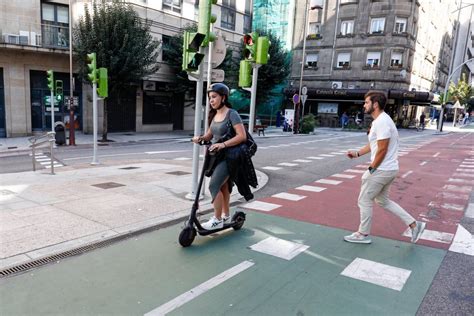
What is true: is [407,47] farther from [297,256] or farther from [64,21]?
[297,256]

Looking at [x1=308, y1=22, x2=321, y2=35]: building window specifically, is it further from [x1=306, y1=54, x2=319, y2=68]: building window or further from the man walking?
the man walking

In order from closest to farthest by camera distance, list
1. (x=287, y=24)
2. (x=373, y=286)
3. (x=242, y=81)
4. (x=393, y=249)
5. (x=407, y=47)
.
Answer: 1. (x=373, y=286)
2. (x=393, y=249)
3. (x=242, y=81)
4. (x=407, y=47)
5. (x=287, y=24)

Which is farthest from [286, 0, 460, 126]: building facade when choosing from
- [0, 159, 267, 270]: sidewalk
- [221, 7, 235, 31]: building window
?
[0, 159, 267, 270]: sidewalk

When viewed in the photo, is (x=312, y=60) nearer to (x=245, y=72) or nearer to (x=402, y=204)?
(x=245, y=72)

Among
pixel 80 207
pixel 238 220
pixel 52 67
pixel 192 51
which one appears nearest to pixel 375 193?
pixel 238 220

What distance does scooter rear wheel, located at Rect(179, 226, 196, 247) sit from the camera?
434 cm

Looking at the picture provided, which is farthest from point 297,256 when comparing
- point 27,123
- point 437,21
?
point 437,21

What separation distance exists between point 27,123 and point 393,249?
66.5 ft

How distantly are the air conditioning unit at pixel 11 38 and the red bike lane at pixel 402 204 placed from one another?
57.5 ft

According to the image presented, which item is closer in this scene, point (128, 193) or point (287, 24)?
point (128, 193)

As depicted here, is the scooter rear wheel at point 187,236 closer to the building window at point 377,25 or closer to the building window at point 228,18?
the building window at point 228,18

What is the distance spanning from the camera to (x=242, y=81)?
8.94 metres

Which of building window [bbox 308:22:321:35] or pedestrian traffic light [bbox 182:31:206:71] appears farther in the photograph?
building window [bbox 308:22:321:35]

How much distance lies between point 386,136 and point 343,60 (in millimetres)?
34585
